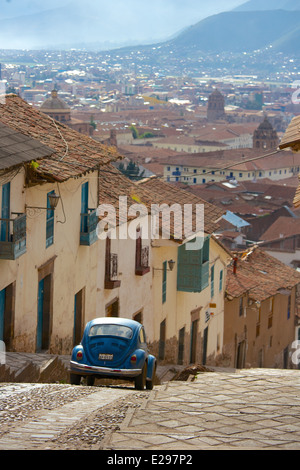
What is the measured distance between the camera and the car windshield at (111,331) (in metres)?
11.7

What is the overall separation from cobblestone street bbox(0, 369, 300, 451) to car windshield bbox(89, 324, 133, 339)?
1.18m

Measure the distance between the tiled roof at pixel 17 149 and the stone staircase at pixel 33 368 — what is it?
8.52 ft

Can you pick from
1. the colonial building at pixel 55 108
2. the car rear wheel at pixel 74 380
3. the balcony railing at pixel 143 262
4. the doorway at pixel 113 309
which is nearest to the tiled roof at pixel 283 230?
the balcony railing at pixel 143 262

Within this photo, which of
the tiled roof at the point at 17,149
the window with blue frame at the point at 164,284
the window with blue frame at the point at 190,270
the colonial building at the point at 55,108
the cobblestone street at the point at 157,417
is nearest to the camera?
the cobblestone street at the point at 157,417

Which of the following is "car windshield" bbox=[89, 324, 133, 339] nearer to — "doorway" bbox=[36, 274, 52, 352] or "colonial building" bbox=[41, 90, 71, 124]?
"doorway" bbox=[36, 274, 52, 352]

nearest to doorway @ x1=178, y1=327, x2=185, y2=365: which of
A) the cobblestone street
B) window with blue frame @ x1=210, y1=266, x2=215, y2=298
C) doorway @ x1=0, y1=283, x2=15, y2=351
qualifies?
window with blue frame @ x1=210, y1=266, x2=215, y2=298

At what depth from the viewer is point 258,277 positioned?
29719 millimetres

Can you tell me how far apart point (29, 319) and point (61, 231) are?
6.57 feet

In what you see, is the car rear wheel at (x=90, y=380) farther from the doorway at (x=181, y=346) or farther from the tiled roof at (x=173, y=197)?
the tiled roof at (x=173, y=197)

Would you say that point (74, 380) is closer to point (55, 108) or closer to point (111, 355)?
point (111, 355)

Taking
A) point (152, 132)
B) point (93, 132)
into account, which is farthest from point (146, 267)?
point (152, 132)

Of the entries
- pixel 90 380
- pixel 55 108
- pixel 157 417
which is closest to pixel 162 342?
pixel 90 380

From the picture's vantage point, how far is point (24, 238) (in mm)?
13062

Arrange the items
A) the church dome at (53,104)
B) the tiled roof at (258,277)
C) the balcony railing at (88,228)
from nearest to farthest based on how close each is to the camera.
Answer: the balcony railing at (88,228) < the tiled roof at (258,277) < the church dome at (53,104)
